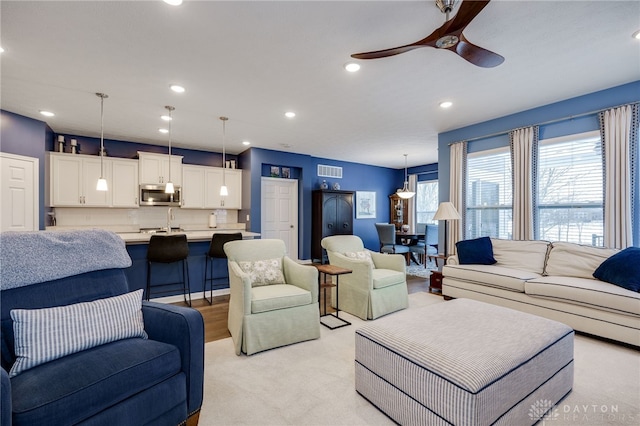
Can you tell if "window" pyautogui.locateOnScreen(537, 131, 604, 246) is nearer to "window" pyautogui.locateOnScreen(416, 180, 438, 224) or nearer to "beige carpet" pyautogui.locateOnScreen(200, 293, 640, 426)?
"beige carpet" pyautogui.locateOnScreen(200, 293, 640, 426)

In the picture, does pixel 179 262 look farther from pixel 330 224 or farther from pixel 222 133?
pixel 330 224

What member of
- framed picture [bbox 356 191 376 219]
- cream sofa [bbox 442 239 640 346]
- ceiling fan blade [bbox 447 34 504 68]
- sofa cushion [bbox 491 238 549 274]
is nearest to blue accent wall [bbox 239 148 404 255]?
framed picture [bbox 356 191 376 219]

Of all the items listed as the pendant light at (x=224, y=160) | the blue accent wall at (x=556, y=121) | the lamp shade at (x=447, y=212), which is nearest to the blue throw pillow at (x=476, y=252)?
the lamp shade at (x=447, y=212)

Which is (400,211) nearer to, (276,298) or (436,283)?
(436,283)

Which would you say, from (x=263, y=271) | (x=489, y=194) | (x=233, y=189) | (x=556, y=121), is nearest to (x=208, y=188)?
(x=233, y=189)

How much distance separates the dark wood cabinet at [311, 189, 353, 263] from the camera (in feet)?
22.1

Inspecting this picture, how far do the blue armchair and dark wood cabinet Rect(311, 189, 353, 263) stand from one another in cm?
494

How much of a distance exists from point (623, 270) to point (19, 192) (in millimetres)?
7048

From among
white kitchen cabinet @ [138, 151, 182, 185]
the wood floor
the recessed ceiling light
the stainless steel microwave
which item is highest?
the recessed ceiling light

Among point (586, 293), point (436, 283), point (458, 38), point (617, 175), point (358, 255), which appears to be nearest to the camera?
point (458, 38)

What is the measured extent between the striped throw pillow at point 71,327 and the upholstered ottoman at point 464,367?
1437mm

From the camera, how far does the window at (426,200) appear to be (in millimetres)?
7934

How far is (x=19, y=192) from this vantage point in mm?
3967

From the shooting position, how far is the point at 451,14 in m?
2.01
